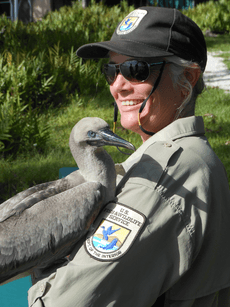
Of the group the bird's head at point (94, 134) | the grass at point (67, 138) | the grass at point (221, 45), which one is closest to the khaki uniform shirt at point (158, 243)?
the bird's head at point (94, 134)

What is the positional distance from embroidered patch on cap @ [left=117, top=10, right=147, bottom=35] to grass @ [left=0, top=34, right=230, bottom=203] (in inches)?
125

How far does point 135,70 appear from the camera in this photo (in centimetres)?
190

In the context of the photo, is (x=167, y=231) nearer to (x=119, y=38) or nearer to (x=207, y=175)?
(x=207, y=175)

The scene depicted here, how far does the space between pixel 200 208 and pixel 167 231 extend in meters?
0.19

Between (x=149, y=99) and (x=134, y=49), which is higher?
(x=134, y=49)

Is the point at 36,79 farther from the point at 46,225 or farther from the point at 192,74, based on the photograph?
the point at 46,225

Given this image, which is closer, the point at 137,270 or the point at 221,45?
the point at 137,270

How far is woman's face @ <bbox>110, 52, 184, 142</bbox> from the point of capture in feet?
6.43

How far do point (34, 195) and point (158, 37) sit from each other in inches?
43.8

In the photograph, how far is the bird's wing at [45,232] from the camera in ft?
5.46

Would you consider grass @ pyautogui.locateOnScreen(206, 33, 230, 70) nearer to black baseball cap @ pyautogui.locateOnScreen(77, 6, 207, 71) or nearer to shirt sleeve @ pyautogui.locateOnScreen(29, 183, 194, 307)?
black baseball cap @ pyautogui.locateOnScreen(77, 6, 207, 71)

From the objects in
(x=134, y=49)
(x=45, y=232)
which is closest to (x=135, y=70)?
(x=134, y=49)

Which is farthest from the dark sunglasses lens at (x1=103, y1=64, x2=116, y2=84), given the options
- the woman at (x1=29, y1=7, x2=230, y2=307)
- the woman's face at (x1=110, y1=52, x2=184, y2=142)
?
the woman at (x1=29, y1=7, x2=230, y2=307)

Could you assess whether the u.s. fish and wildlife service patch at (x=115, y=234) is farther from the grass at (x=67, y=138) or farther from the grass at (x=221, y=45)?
the grass at (x=221, y=45)
